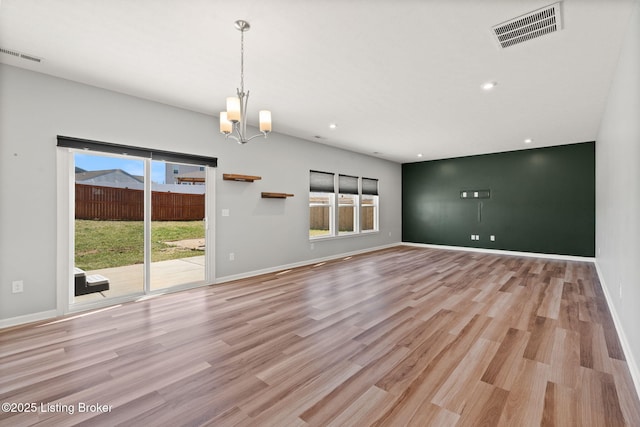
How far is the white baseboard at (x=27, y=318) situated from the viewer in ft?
9.68

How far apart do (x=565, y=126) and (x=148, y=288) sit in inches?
297

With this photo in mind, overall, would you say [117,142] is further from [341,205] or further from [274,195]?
[341,205]

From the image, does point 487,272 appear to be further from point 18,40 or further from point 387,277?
point 18,40

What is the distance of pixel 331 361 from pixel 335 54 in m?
2.83

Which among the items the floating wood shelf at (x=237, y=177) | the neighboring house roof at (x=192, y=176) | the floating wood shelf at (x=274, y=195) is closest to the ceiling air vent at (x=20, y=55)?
the neighboring house roof at (x=192, y=176)

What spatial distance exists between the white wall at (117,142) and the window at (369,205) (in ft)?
6.13

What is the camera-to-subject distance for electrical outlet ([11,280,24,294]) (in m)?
3.00

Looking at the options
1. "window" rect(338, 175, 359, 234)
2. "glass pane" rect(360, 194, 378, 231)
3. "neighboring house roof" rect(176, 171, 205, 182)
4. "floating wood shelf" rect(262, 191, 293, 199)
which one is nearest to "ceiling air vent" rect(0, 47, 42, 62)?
"neighboring house roof" rect(176, 171, 205, 182)

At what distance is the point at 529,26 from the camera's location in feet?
7.77

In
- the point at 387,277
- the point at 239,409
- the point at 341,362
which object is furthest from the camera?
the point at 387,277

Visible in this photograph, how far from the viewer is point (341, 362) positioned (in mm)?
2242

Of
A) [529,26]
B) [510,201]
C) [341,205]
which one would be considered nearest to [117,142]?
[529,26]

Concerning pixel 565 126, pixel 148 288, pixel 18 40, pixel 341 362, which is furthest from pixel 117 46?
pixel 565 126

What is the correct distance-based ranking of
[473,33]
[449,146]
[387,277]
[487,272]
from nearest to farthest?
[473,33] → [387,277] → [487,272] → [449,146]
